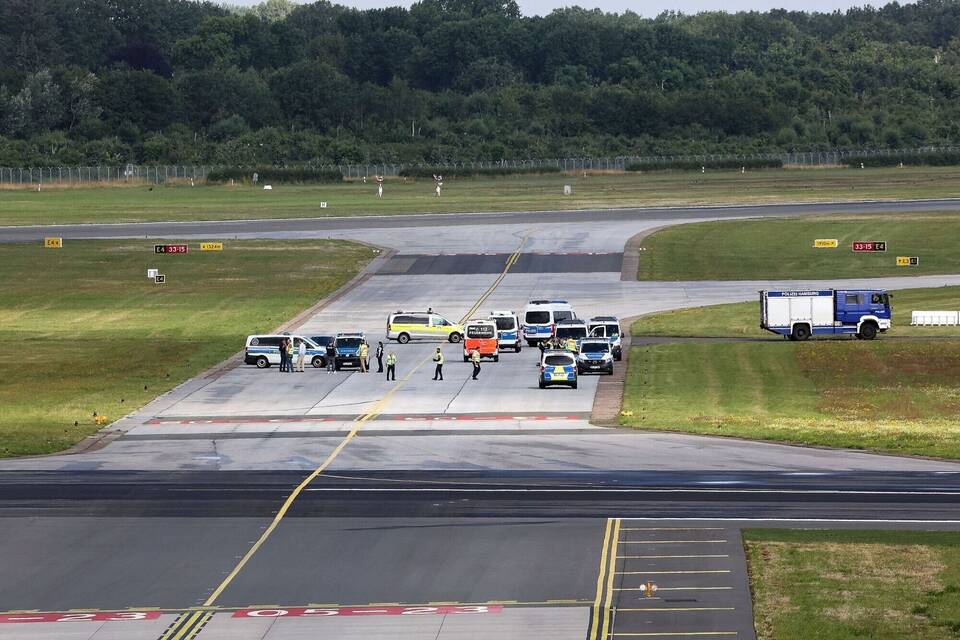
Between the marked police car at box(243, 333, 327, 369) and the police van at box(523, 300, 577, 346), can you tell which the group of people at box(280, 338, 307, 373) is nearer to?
the marked police car at box(243, 333, 327, 369)

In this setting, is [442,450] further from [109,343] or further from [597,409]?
[109,343]

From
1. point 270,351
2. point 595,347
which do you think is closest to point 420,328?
point 270,351

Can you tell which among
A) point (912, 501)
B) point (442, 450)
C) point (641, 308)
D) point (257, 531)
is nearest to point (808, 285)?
point (641, 308)

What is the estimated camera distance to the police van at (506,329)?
284 ft

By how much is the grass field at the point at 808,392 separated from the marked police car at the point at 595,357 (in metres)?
1.54

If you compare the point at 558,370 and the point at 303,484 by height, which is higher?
the point at 303,484

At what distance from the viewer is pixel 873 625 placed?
30.1 m

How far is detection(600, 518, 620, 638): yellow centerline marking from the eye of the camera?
3023 cm

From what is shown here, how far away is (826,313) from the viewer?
3406 inches

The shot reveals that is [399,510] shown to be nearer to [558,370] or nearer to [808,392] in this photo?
[558,370]

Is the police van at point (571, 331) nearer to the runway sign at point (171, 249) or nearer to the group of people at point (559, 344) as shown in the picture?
the group of people at point (559, 344)

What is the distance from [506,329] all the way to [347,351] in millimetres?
10762

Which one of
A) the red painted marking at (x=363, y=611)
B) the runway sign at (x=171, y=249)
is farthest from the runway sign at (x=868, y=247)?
the red painted marking at (x=363, y=611)

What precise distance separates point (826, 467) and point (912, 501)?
21.4ft
